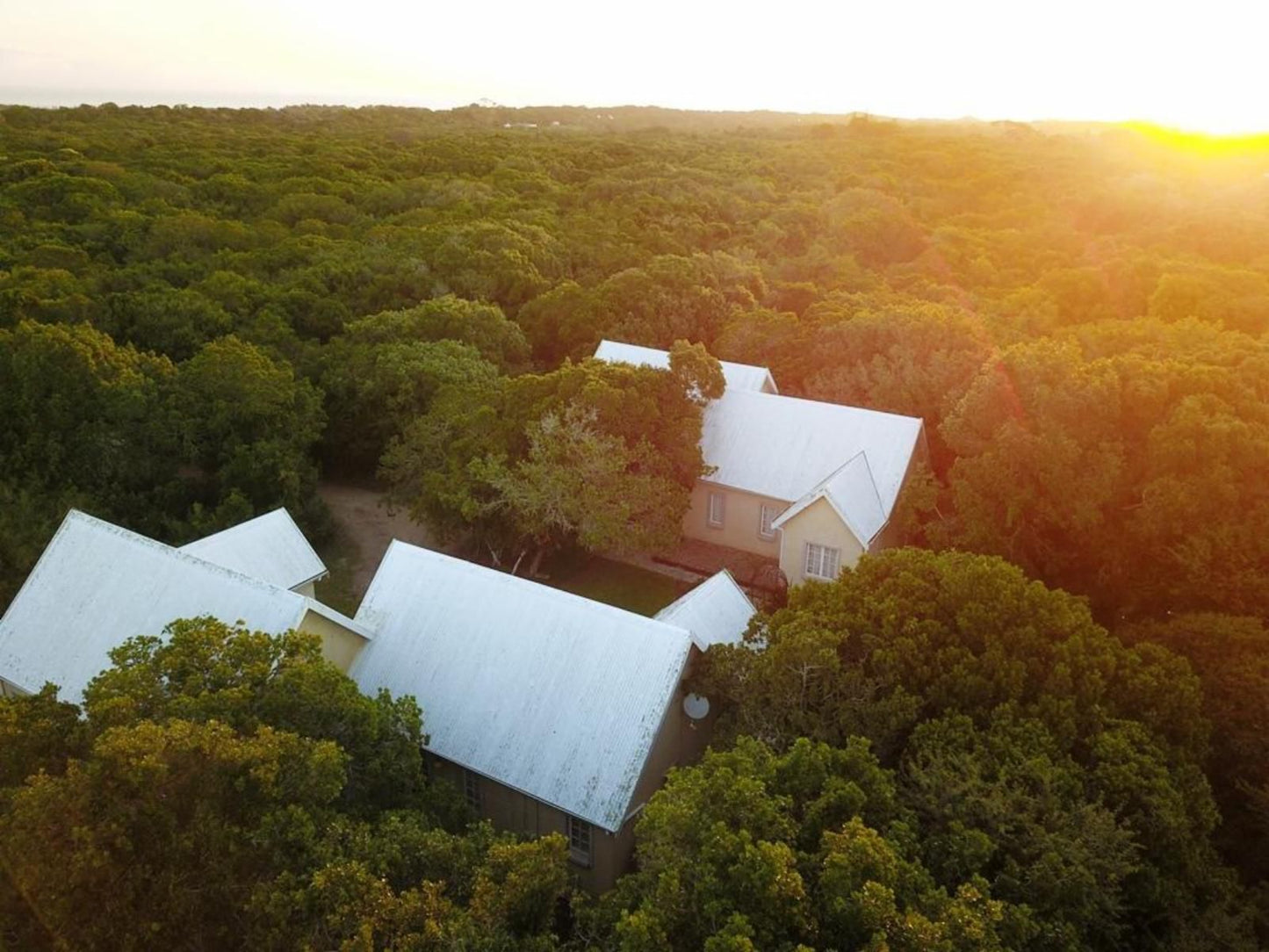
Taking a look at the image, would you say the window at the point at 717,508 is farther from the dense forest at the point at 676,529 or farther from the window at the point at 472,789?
the window at the point at 472,789

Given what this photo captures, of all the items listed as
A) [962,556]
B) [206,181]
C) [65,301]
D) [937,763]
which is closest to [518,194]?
[206,181]

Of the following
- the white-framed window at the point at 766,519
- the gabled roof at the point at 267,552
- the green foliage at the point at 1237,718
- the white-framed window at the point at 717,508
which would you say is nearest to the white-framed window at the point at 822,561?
the white-framed window at the point at 766,519

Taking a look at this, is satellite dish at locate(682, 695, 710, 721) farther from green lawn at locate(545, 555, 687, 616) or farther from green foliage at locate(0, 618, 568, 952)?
green lawn at locate(545, 555, 687, 616)

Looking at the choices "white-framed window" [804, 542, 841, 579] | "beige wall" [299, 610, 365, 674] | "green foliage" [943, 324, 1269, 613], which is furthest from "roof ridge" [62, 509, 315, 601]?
"green foliage" [943, 324, 1269, 613]

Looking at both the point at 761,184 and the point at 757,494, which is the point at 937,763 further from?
the point at 761,184

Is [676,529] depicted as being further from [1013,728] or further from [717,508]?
[1013,728]
